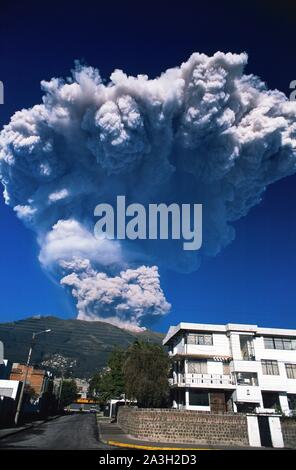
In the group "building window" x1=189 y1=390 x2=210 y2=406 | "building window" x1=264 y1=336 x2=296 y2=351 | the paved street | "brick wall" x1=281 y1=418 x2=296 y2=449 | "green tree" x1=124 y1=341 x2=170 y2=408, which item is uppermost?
"building window" x1=264 y1=336 x2=296 y2=351

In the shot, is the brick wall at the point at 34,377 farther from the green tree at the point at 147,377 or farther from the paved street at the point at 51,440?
the paved street at the point at 51,440

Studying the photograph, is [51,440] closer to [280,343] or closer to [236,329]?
[236,329]

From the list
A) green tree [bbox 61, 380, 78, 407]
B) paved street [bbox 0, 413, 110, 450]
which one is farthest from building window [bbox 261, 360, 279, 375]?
green tree [bbox 61, 380, 78, 407]

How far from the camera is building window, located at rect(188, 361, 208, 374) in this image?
33375 mm

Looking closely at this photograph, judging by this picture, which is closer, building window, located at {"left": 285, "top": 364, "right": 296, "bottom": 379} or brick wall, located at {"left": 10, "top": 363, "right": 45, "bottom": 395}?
building window, located at {"left": 285, "top": 364, "right": 296, "bottom": 379}

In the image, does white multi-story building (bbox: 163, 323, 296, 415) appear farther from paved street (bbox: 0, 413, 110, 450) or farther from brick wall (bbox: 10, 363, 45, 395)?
brick wall (bbox: 10, 363, 45, 395)

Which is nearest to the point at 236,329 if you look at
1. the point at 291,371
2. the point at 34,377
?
the point at 291,371

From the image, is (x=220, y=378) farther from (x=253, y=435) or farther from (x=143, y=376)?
(x=253, y=435)

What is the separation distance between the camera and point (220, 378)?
109 ft

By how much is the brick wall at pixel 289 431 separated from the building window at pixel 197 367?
12.1 m

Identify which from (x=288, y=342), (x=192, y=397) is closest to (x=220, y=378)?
(x=192, y=397)

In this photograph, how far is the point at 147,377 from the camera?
3197cm

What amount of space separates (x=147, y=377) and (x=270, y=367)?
12.2 meters
